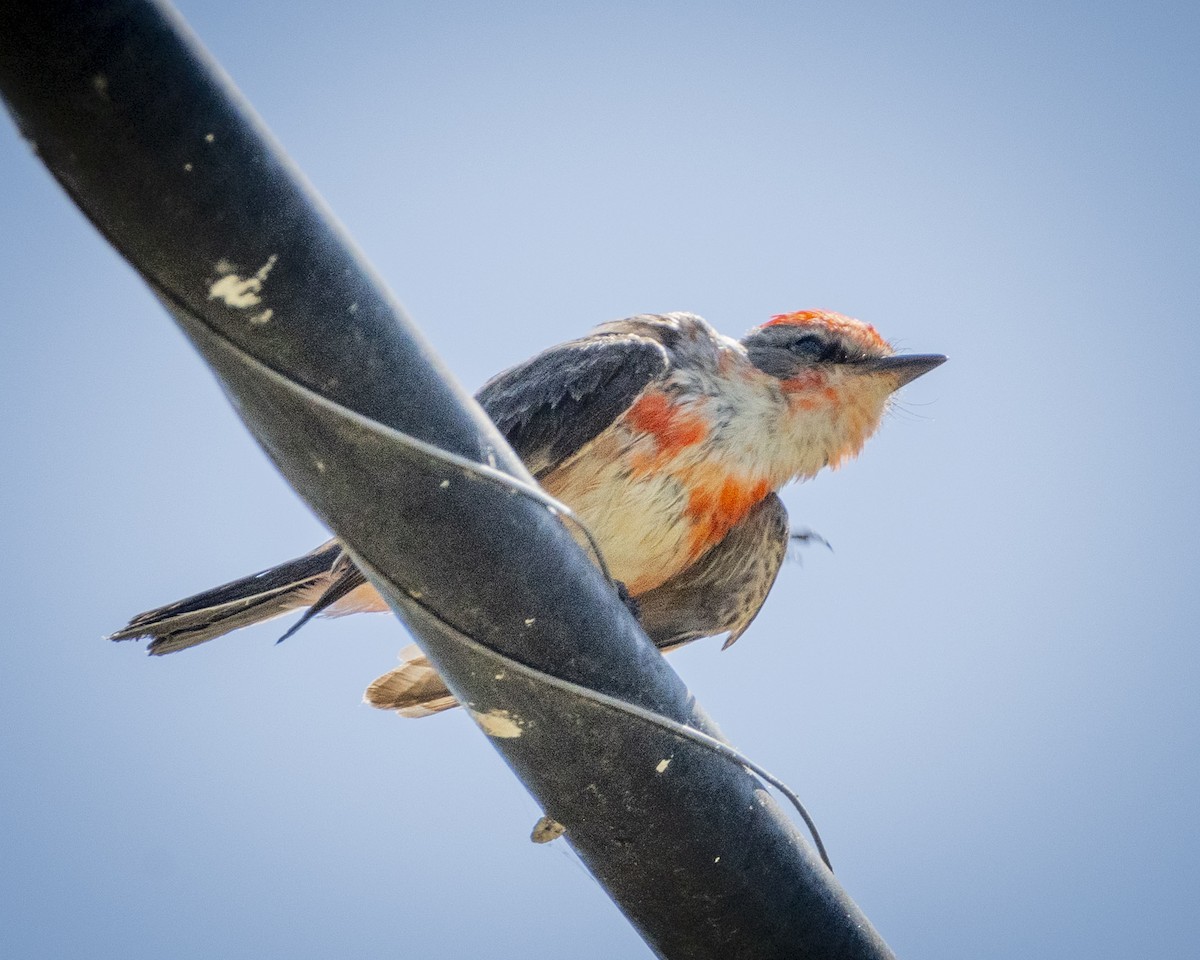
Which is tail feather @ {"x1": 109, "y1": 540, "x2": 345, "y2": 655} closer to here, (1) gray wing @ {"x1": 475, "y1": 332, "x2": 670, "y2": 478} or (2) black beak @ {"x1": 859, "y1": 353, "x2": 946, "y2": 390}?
(1) gray wing @ {"x1": 475, "y1": 332, "x2": 670, "y2": 478}

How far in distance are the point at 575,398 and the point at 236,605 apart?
1356mm

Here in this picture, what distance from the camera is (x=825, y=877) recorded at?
226 centimetres

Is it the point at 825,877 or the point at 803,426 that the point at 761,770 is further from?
the point at 803,426

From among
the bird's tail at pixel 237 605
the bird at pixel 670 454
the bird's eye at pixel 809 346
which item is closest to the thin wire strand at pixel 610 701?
the bird at pixel 670 454

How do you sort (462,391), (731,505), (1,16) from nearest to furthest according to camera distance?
(1,16) → (462,391) → (731,505)

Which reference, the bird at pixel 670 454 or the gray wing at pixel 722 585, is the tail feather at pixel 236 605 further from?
the gray wing at pixel 722 585

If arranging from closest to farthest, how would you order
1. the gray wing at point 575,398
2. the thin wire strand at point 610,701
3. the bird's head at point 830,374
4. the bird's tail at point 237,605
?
the thin wire strand at point 610,701 < the bird's tail at point 237,605 < the gray wing at point 575,398 < the bird's head at point 830,374

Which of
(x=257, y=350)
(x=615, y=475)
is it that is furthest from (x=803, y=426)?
(x=257, y=350)

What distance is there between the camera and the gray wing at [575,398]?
12.4ft

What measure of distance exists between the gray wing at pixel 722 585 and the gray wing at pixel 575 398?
97 centimetres

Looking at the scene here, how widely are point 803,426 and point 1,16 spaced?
3.46 m

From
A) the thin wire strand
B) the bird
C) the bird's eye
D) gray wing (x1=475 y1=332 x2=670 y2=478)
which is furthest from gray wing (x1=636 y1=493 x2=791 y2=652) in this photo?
the thin wire strand

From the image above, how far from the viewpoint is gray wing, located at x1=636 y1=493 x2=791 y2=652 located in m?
4.57

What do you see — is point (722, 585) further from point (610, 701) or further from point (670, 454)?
point (610, 701)
